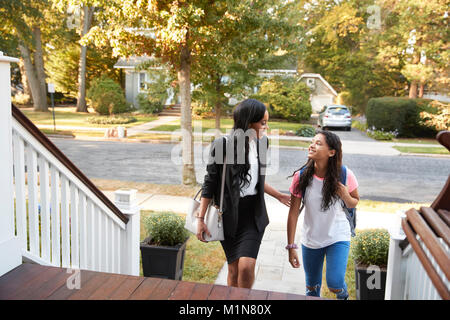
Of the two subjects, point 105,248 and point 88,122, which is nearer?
point 105,248

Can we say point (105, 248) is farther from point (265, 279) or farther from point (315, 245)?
point (265, 279)

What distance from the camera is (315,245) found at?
3.11 meters

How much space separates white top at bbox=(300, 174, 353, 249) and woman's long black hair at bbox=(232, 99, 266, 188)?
1.75ft

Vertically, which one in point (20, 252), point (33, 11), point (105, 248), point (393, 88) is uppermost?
point (33, 11)

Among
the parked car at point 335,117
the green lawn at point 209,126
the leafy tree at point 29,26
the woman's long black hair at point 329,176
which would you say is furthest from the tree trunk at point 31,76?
the woman's long black hair at point 329,176

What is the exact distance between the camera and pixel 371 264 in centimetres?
404

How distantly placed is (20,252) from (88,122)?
22.6 m

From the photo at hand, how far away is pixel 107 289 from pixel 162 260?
75.3 inches

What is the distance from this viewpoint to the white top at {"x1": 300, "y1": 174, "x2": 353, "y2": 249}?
308cm

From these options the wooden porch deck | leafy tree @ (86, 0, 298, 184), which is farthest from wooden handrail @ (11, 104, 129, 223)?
leafy tree @ (86, 0, 298, 184)

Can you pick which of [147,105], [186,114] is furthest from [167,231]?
[147,105]

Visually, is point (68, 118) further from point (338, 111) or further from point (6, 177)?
point (6, 177)

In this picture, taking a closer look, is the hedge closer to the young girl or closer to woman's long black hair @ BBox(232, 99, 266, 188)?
the young girl

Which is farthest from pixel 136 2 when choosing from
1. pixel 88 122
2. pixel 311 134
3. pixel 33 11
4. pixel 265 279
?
pixel 88 122
